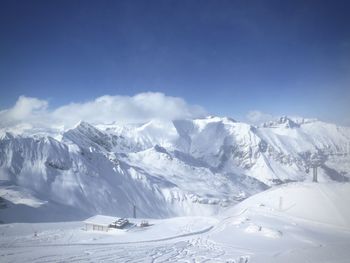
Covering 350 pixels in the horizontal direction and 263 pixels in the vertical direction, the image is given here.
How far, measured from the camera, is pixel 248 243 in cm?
3244

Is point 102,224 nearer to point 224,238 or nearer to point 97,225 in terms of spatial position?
point 97,225

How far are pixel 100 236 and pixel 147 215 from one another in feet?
334

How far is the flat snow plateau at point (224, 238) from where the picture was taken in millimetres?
27391

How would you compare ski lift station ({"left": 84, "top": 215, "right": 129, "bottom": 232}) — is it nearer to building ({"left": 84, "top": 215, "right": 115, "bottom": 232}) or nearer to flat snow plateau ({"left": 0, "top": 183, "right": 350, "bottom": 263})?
building ({"left": 84, "top": 215, "right": 115, "bottom": 232})

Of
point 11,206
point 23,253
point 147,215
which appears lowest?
point 147,215

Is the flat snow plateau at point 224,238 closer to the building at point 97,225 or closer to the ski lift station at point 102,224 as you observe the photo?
the ski lift station at point 102,224

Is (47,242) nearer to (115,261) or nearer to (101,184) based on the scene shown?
(115,261)

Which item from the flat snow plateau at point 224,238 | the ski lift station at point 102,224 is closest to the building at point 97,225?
the ski lift station at point 102,224

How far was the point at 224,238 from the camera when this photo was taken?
116ft

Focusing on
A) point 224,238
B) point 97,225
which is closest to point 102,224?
point 97,225

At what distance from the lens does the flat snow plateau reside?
27391 millimetres

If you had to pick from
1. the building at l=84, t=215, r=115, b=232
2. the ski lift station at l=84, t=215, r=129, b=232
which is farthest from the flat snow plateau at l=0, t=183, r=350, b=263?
the building at l=84, t=215, r=115, b=232

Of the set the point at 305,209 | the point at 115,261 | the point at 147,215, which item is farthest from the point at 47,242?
the point at 147,215

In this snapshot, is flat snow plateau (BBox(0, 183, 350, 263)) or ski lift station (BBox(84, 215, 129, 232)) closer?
flat snow plateau (BBox(0, 183, 350, 263))
